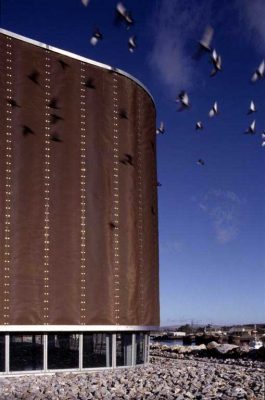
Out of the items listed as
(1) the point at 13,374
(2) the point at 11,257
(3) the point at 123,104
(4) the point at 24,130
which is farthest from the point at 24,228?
(3) the point at 123,104

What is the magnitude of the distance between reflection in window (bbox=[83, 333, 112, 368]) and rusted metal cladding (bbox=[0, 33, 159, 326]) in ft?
2.01

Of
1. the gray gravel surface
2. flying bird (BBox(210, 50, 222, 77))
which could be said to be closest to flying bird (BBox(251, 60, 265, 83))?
flying bird (BBox(210, 50, 222, 77))

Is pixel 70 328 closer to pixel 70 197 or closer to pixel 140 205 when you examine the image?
pixel 70 197

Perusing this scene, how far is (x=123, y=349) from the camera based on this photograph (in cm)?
1980

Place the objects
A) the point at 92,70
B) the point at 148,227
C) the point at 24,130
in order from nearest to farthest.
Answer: the point at 24,130 → the point at 92,70 → the point at 148,227

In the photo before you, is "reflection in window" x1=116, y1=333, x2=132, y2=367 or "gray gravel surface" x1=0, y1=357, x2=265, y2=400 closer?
"gray gravel surface" x1=0, y1=357, x2=265, y2=400

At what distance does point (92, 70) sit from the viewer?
1995 centimetres

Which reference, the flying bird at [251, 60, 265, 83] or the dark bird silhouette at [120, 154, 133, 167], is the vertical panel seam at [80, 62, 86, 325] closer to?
the dark bird silhouette at [120, 154, 133, 167]

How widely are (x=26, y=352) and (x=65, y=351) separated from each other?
4.60ft

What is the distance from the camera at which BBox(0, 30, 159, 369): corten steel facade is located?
17.6 metres

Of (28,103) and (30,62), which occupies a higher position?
(30,62)

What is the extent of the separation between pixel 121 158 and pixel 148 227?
300 centimetres

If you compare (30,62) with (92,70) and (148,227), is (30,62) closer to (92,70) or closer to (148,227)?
(92,70)

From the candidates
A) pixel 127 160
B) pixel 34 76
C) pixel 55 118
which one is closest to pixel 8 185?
pixel 55 118
